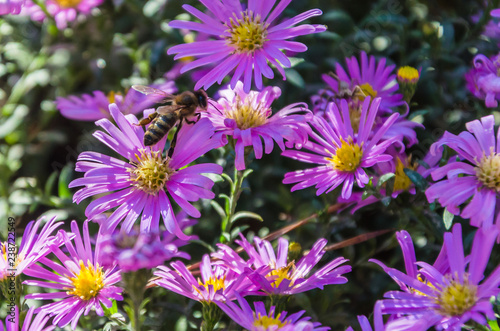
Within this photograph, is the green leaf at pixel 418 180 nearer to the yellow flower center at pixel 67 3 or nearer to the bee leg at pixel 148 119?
the bee leg at pixel 148 119

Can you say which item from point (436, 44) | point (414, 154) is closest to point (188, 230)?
point (414, 154)

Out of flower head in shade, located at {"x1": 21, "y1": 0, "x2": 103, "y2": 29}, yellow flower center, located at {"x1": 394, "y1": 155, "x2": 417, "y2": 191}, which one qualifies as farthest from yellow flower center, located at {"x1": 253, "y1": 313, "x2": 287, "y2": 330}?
flower head in shade, located at {"x1": 21, "y1": 0, "x2": 103, "y2": 29}

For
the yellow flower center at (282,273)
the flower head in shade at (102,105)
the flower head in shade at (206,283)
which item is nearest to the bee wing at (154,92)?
the flower head in shade at (102,105)

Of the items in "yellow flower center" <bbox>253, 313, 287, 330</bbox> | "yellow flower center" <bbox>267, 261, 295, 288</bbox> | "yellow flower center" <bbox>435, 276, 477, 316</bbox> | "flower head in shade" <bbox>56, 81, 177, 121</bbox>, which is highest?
"flower head in shade" <bbox>56, 81, 177, 121</bbox>

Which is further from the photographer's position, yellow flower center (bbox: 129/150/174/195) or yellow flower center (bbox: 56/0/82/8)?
yellow flower center (bbox: 56/0/82/8)

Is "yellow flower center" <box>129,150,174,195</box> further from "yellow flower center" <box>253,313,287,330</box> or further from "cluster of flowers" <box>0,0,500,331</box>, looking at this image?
"yellow flower center" <box>253,313,287,330</box>

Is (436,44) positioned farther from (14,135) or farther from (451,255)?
(14,135)
